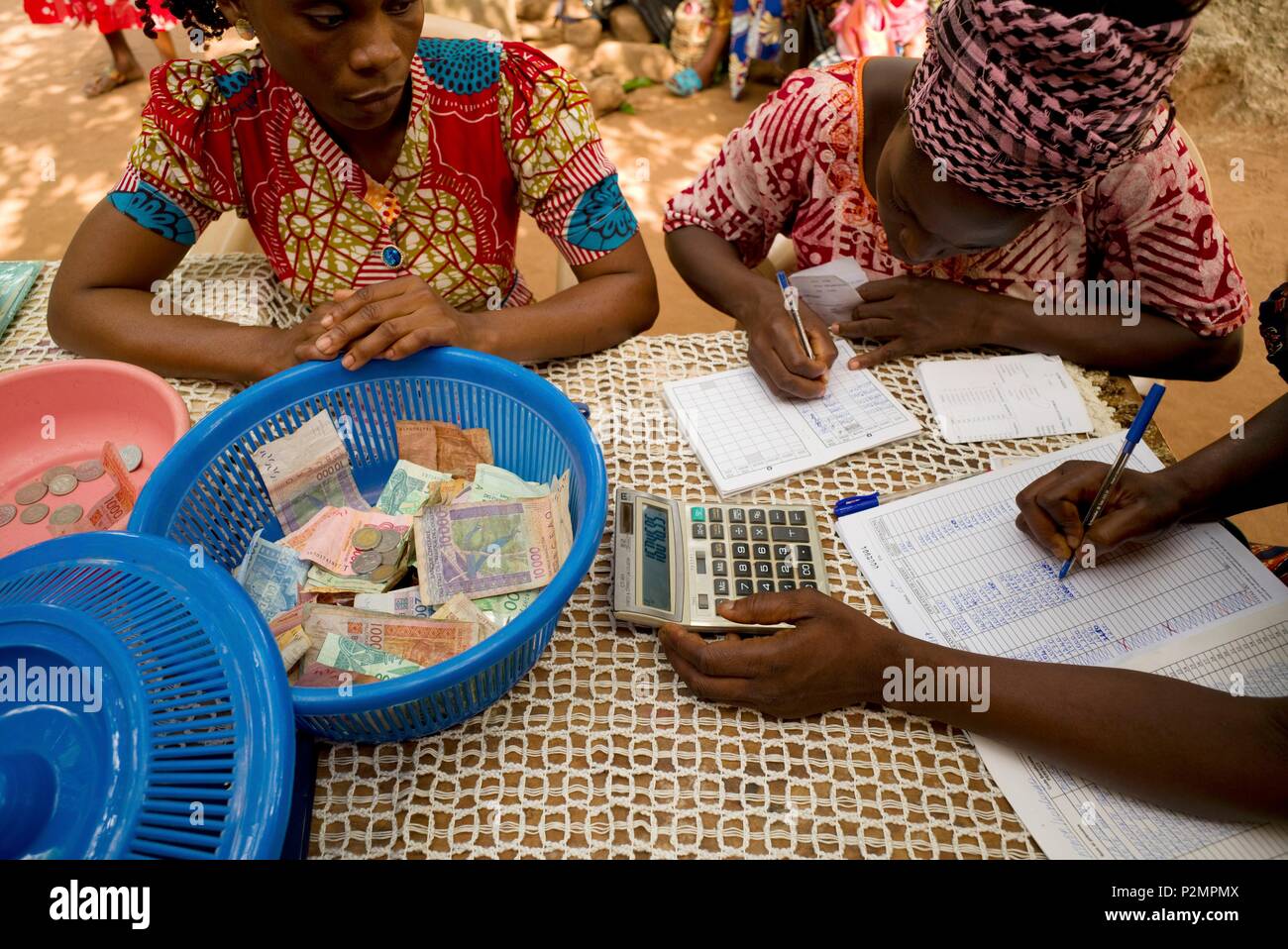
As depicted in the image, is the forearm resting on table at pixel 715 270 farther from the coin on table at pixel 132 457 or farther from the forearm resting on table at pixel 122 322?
the coin on table at pixel 132 457

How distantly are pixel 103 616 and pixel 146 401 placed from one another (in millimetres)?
653

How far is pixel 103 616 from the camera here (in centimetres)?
69

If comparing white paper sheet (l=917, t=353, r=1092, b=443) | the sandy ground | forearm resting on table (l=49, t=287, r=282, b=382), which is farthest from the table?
the sandy ground

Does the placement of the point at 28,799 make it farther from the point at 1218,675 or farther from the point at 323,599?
the point at 1218,675

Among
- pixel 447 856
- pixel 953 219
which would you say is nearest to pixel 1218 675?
pixel 953 219

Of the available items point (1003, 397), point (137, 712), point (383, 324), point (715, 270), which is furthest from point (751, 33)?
point (137, 712)

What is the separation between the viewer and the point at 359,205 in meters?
1.39

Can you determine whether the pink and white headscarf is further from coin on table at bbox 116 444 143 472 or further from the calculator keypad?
coin on table at bbox 116 444 143 472

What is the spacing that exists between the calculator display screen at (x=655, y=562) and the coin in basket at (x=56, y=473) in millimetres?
908

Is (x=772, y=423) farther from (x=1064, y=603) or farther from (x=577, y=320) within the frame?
(x=1064, y=603)

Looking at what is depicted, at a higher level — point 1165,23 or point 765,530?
point 1165,23

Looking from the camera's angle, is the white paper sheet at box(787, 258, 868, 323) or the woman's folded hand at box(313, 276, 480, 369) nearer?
the woman's folded hand at box(313, 276, 480, 369)

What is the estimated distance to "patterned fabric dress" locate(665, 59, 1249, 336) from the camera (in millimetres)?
1367

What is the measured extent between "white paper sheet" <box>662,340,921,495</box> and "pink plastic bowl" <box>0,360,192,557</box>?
82 centimetres
